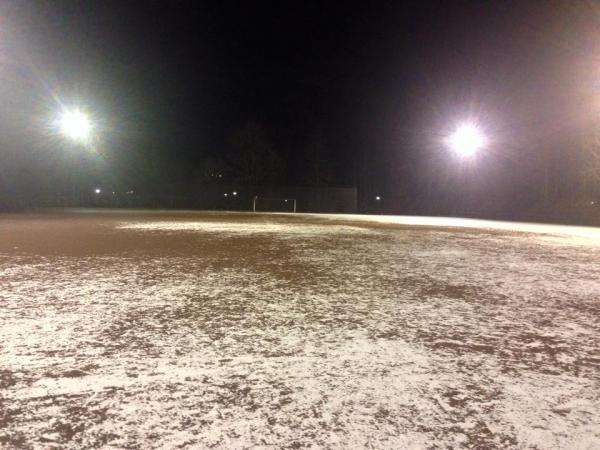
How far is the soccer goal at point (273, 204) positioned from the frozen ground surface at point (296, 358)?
3629 cm

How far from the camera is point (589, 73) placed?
95.7 feet

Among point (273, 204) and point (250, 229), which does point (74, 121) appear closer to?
point (273, 204)

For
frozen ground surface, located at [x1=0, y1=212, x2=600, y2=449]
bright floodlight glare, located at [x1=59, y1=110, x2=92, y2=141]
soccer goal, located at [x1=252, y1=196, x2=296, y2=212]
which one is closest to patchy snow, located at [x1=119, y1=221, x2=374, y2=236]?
frozen ground surface, located at [x1=0, y1=212, x2=600, y2=449]

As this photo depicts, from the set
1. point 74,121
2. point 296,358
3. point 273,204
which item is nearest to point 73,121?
point 74,121

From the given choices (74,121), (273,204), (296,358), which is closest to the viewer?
(296,358)

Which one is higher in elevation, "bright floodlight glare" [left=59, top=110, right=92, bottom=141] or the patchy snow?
"bright floodlight glare" [left=59, top=110, right=92, bottom=141]

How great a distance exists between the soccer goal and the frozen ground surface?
119 ft

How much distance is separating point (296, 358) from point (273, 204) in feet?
136

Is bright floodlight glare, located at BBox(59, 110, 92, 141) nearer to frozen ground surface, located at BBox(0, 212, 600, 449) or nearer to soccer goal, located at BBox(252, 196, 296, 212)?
soccer goal, located at BBox(252, 196, 296, 212)

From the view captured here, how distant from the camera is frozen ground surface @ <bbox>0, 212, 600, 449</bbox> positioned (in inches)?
108

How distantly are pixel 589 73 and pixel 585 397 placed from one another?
32680 mm

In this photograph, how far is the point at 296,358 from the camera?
13.0ft

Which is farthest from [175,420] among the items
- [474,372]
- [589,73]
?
[589,73]

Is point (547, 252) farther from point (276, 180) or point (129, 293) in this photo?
point (276, 180)
